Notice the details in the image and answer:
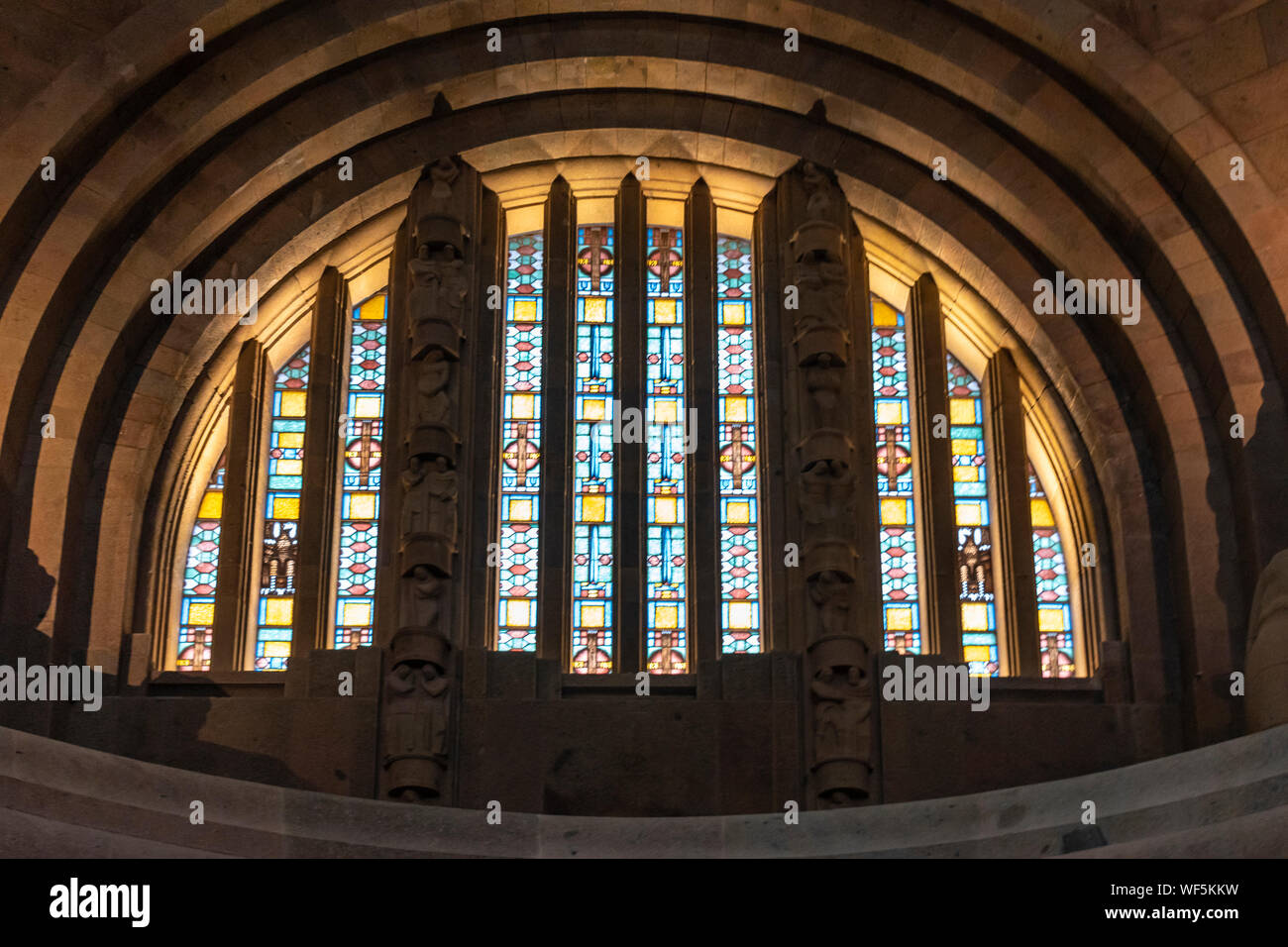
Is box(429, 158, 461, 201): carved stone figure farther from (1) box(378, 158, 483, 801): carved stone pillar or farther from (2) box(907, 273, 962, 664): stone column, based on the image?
(2) box(907, 273, 962, 664): stone column

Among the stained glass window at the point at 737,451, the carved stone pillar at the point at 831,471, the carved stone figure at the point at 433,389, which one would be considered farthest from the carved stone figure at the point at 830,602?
the carved stone figure at the point at 433,389

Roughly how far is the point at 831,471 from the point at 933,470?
5.30ft

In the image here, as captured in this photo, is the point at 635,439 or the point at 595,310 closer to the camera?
the point at 635,439

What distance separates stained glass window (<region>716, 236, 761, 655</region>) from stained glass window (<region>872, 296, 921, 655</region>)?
131 cm

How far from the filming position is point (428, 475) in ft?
72.5

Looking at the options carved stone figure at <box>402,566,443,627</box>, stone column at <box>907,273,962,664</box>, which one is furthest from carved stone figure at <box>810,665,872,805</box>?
carved stone figure at <box>402,566,443,627</box>

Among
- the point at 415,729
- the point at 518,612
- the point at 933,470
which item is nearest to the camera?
the point at 415,729

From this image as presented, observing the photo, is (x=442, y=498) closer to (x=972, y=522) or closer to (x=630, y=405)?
(x=630, y=405)

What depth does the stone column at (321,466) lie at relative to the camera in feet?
73.3

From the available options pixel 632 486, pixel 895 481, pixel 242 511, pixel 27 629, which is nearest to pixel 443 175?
pixel 632 486

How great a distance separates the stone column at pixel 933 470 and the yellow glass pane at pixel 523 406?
398cm

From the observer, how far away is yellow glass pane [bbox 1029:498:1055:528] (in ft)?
78.1

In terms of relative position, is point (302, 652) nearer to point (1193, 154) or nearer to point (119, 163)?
point (119, 163)

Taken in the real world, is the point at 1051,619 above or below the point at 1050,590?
below
